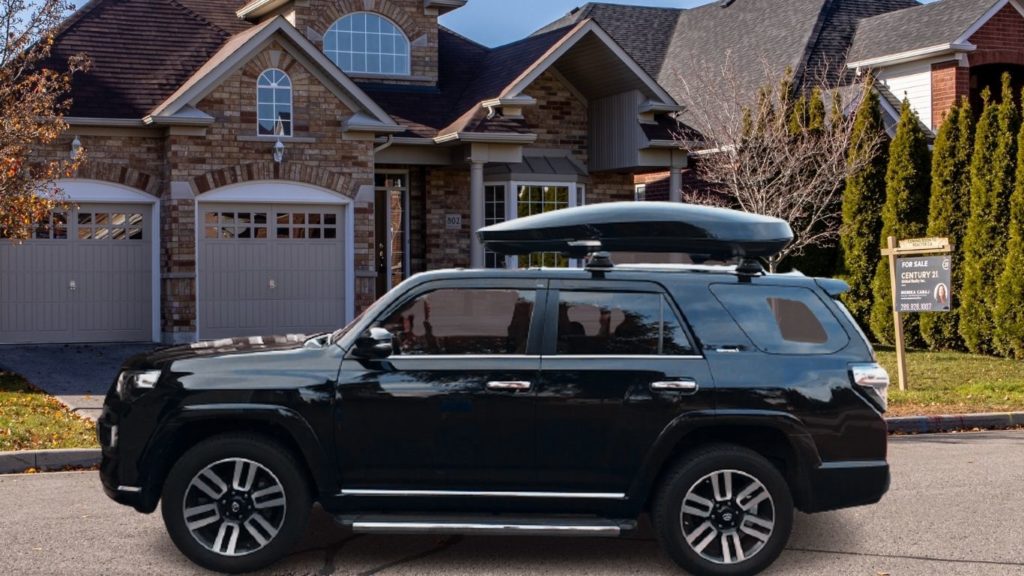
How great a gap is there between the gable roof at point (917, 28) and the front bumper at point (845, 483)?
802 inches

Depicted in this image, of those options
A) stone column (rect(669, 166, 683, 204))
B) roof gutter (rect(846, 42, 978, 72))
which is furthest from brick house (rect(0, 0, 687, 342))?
roof gutter (rect(846, 42, 978, 72))

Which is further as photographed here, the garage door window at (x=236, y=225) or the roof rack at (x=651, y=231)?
the garage door window at (x=236, y=225)

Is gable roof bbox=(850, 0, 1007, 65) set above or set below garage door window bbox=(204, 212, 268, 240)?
above

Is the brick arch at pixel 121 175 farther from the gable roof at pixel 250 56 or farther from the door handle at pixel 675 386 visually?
the door handle at pixel 675 386

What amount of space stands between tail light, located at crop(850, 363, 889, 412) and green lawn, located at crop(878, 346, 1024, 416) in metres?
6.54

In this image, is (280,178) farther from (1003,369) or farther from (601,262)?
(601,262)

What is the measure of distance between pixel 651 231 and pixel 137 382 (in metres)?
3.15

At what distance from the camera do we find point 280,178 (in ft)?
67.6

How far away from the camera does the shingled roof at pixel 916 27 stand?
84.9 feet

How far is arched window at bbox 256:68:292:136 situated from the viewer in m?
20.3

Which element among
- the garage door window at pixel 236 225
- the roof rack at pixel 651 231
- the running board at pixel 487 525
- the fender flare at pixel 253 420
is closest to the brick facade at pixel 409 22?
the garage door window at pixel 236 225

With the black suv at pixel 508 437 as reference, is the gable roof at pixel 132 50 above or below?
above

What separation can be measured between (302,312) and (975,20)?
14940 mm

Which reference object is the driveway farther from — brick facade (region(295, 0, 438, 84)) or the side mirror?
brick facade (region(295, 0, 438, 84))
